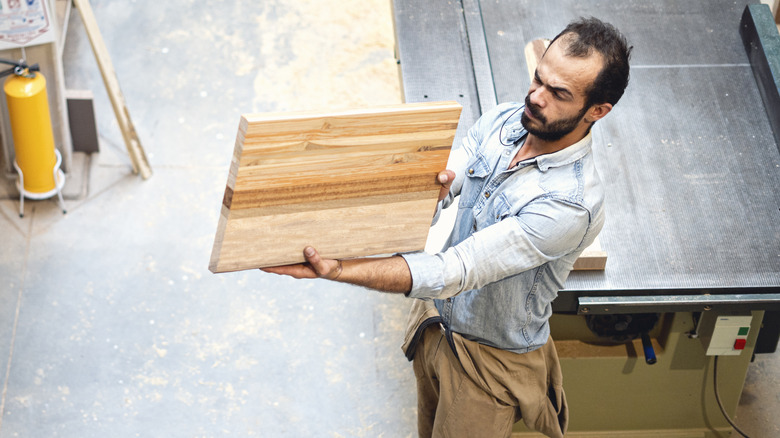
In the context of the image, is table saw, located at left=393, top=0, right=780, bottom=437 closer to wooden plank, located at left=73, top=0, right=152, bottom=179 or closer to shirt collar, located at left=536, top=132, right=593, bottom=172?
shirt collar, located at left=536, top=132, right=593, bottom=172

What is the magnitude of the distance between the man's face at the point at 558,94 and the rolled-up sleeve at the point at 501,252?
16cm

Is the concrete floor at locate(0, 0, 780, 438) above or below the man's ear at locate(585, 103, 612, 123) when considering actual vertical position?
below

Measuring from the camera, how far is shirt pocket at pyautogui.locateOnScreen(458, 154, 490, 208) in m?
1.97

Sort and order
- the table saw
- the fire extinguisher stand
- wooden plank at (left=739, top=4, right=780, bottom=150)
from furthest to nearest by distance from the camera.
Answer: the fire extinguisher stand → wooden plank at (left=739, top=4, right=780, bottom=150) → the table saw

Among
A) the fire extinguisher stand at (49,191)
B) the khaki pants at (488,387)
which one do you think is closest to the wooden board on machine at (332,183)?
the khaki pants at (488,387)

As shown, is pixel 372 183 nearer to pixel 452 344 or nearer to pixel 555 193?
pixel 555 193

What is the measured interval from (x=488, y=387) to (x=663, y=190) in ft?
2.92

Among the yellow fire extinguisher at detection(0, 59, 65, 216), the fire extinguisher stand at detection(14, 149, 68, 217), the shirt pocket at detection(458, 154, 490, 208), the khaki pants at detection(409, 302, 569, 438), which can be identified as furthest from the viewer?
the fire extinguisher stand at detection(14, 149, 68, 217)

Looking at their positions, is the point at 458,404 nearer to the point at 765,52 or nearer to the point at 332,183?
the point at 332,183

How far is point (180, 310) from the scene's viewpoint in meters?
3.32

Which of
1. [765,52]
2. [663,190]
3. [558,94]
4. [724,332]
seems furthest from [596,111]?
[765,52]

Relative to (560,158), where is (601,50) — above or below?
above

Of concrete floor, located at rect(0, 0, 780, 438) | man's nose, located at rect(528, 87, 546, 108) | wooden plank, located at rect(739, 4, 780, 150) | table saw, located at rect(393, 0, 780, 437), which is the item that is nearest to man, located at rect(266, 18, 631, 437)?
man's nose, located at rect(528, 87, 546, 108)

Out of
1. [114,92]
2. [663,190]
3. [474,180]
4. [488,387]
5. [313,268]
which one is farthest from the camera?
[114,92]
